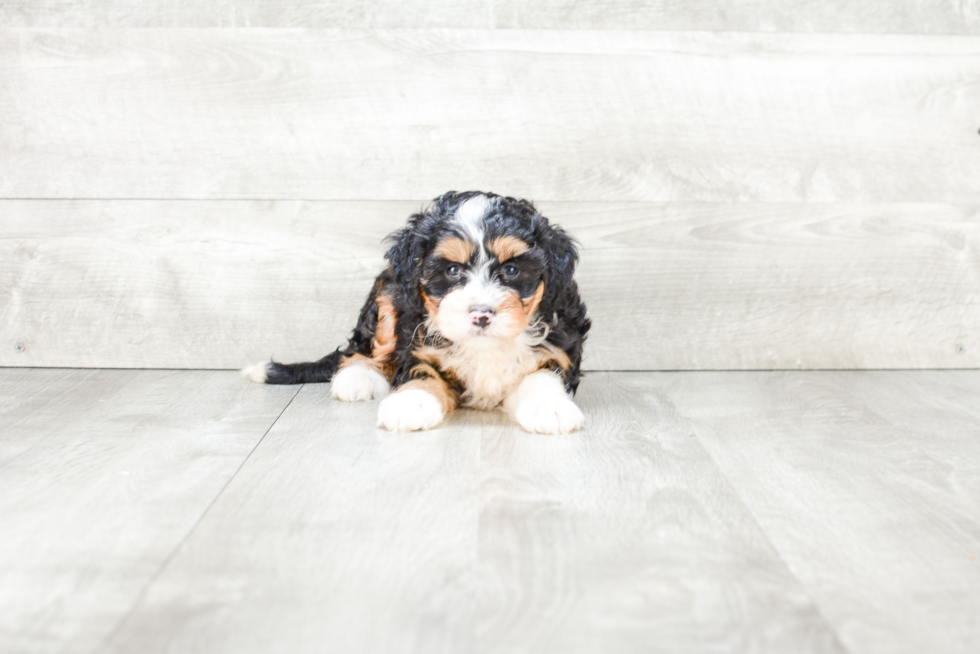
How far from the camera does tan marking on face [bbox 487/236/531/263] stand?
2035mm

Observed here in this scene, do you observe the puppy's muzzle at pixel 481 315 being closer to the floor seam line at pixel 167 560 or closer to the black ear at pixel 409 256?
the black ear at pixel 409 256

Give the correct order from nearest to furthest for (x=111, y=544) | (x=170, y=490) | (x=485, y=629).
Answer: (x=485, y=629) < (x=111, y=544) < (x=170, y=490)

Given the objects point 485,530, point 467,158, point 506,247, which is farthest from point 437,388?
point 467,158

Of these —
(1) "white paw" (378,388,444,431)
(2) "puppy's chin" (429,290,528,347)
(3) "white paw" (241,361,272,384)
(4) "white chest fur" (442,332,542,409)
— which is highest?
(2) "puppy's chin" (429,290,528,347)

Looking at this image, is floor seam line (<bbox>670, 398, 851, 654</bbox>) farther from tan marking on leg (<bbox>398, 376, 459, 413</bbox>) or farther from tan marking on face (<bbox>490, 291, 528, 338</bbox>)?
tan marking on leg (<bbox>398, 376, 459, 413</bbox>)

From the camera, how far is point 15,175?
282cm

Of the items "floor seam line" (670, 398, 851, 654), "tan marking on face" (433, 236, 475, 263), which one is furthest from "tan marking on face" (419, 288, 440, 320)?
"floor seam line" (670, 398, 851, 654)

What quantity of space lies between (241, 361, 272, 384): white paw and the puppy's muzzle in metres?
0.94

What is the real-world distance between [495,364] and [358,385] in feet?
1.47

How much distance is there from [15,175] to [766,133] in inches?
99.2

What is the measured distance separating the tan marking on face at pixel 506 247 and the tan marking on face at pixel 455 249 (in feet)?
0.17

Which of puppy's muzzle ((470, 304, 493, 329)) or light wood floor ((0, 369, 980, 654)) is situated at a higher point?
puppy's muzzle ((470, 304, 493, 329))

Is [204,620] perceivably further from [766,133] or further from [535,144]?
[766,133]

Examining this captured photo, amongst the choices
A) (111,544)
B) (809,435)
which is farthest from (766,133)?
(111,544)
